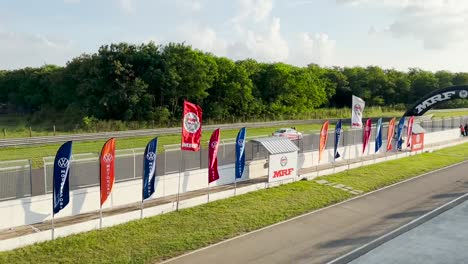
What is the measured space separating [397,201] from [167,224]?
435 inches

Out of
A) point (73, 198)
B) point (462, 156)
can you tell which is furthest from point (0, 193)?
point (462, 156)

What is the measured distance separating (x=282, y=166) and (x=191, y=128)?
6.58 metres

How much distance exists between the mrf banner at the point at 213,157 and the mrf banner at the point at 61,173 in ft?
20.6

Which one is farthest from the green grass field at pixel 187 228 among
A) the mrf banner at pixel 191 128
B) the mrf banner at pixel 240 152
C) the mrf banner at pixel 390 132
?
the mrf banner at pixel 390 132

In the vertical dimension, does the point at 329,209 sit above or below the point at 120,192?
below

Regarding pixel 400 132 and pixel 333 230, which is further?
pixel 400 132

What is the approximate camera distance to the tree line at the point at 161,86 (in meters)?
48.4

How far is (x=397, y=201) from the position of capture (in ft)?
63.0

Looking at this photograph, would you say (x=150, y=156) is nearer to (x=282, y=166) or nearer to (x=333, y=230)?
(x=333, y=230)

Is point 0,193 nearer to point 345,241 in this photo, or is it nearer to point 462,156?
point 345,241

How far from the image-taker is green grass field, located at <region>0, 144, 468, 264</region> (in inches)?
467

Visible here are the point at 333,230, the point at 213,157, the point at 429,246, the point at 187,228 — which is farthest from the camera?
the point at 213,157

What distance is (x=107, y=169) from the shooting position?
1397 centimetres

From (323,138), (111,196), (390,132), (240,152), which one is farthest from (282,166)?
(390,132)
